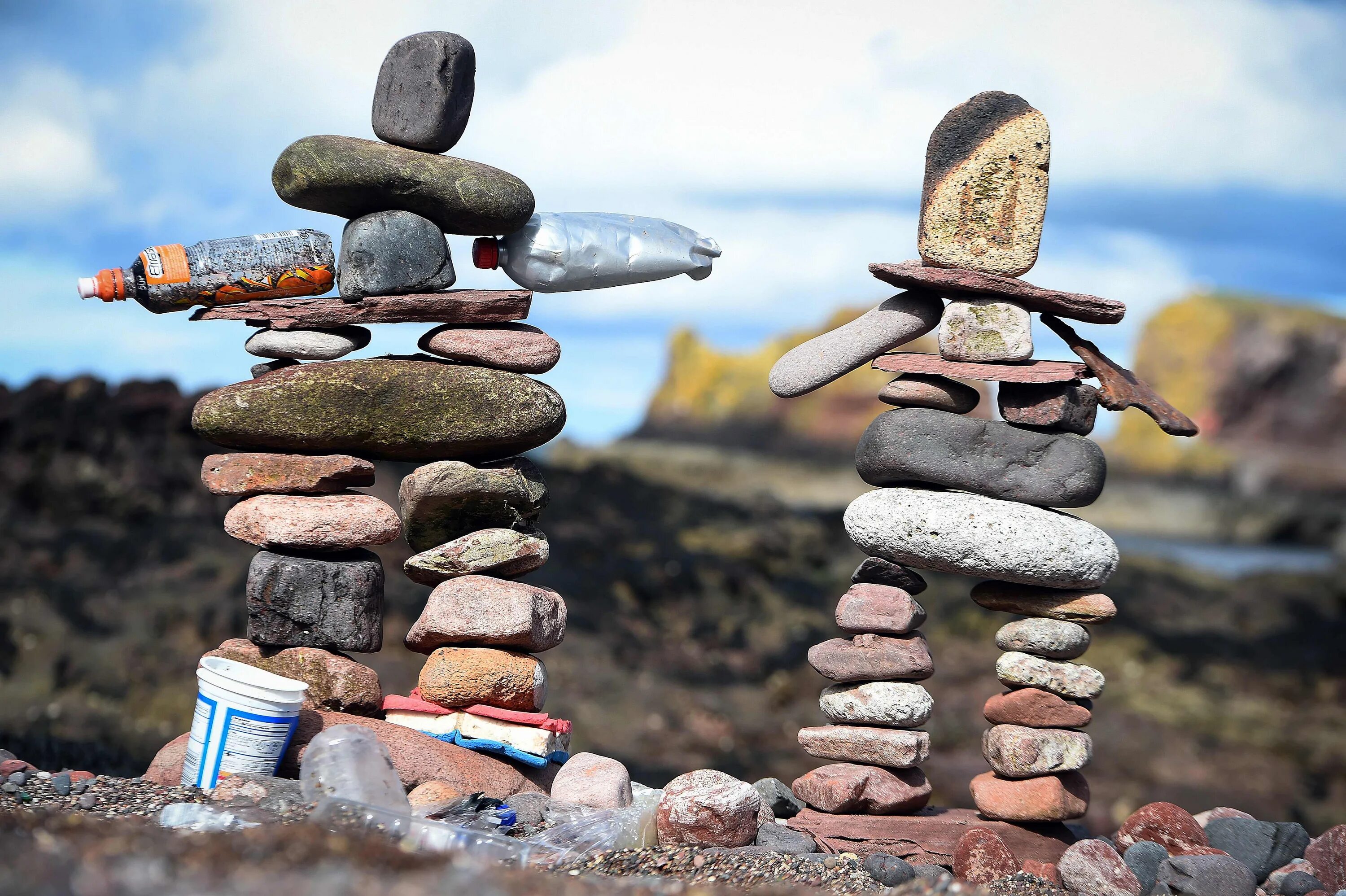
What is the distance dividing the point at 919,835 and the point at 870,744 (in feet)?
1.77

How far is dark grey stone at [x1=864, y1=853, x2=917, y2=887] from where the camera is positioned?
521 centimetres

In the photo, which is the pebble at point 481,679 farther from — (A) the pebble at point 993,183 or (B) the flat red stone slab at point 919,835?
(A) the pebble at point 993,183

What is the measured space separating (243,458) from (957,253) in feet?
13.8

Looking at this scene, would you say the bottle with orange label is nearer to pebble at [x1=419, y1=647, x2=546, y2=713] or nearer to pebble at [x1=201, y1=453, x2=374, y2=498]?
pebble at [x1=201, y1=453, x2=374, y2=498]

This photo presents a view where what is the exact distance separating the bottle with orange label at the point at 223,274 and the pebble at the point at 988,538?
11.4ft

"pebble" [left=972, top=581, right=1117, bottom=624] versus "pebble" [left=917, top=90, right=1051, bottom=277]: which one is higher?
"pebble" [left=917, top=90, right=1051, bottom=277]

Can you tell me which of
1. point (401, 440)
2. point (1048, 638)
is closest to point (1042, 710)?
point (1048, 638)

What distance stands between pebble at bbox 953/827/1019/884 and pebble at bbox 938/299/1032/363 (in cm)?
257

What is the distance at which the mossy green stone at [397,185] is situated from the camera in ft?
19.1

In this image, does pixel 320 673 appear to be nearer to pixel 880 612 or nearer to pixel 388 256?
pixel 388 256

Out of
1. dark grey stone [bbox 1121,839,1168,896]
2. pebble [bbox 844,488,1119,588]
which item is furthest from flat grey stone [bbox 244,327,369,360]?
dark grey stone [bbox 1121,839,1168,896]

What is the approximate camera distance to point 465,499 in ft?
19.9

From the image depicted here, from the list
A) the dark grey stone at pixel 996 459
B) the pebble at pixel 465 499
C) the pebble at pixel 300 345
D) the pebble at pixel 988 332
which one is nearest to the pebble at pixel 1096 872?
the dark grey stone at pixel 996 459

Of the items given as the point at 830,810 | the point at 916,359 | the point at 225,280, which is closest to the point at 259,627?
the point at 225,280
